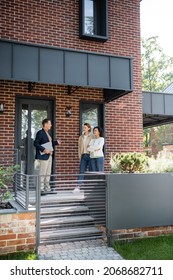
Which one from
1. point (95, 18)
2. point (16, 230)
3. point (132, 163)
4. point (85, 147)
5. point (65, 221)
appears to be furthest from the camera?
point (95, 18)

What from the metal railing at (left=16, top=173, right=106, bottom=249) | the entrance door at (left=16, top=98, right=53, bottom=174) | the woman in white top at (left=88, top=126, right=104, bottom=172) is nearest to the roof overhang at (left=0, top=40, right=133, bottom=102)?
the woman in white top at (left=88, top=126, right=104, bottom=172)

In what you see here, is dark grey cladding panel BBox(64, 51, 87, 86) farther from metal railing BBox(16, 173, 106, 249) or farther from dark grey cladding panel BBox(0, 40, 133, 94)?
metal railing BBox(16, 173, 106, 249)

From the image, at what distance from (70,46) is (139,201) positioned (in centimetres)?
490

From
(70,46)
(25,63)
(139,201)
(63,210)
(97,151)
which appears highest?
(70,46)

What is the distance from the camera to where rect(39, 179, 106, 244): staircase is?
16.1 ft

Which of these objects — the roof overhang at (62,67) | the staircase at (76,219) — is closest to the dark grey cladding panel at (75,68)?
the roof overhang at (62,67)

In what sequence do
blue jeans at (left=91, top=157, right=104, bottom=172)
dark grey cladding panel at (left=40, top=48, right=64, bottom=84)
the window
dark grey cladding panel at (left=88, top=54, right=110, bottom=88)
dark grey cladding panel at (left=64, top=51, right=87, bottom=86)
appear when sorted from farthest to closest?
the window
blue jeans at (left=91, top=157, right=104, bottom=172)
dark grey cladding panel at (left=88, top=54, right=110, bottom=88)
dark grey cladding panel at (left=64, top=51, right=87, bottom=86)
dark grey cladding panel at (left=40, top=48, right=64, bottom=84)

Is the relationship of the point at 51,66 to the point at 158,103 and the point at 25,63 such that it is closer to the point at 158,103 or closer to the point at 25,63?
the point at 25,63

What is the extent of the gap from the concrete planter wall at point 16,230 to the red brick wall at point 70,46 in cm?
304

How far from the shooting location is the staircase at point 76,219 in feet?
16.1

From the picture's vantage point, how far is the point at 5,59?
6055 millimetres

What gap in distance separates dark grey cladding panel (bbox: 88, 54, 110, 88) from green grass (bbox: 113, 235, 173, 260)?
366cm

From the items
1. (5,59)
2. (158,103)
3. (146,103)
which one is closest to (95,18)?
(146,103)

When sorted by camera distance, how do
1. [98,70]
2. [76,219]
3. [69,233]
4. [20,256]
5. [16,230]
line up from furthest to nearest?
[98,70] → [76,219] → [69,233] → [16,230] → [20,256]
